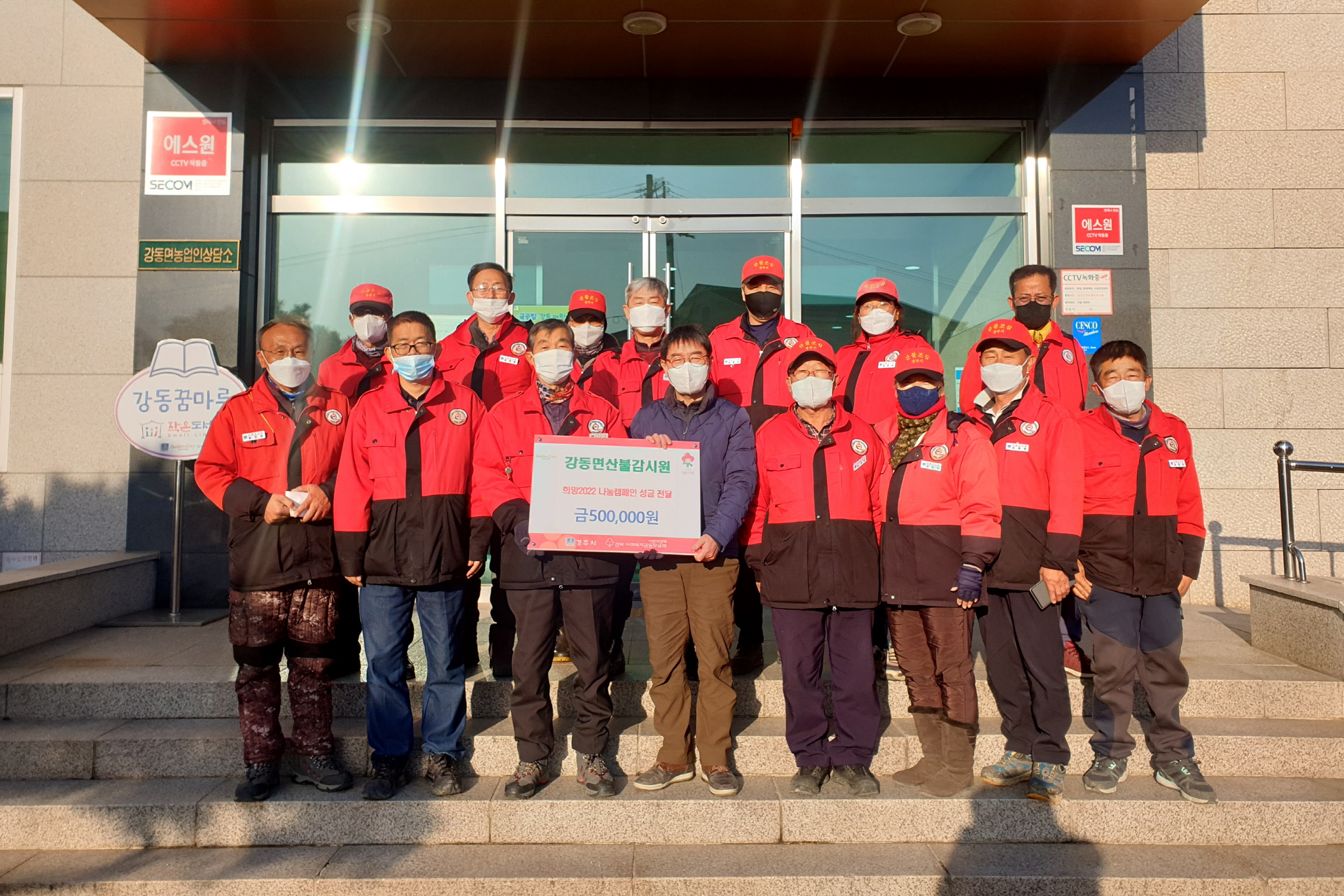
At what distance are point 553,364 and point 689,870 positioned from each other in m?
2.30

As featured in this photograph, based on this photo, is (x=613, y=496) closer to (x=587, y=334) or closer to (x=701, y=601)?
(x=701, y=601)

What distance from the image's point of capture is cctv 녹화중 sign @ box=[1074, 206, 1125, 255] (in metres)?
6.61

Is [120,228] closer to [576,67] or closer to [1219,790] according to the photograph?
[576,67]

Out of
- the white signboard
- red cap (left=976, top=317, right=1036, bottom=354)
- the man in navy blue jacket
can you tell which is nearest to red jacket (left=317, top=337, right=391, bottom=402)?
the white signboard

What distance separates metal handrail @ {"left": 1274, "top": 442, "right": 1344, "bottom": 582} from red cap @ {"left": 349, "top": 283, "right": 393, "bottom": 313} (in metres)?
5.60

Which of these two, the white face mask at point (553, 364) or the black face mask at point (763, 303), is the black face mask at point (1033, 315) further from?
the white face mask at point (553, 364)

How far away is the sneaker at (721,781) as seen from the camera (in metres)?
3.63

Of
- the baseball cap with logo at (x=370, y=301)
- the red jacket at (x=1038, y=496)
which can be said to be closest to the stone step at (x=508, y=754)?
the red jacket at (x=1038, y=496)

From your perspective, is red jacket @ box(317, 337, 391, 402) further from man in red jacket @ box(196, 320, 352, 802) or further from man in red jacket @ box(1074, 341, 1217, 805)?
man in red jacket @ box(1074, 341, 1217, 805)

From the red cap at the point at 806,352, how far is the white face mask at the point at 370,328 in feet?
7.70

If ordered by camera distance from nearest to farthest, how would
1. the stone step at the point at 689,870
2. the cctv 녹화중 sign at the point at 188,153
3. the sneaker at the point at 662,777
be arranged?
the stone step at the point at 689,870, the sneaker at the point at 662,777, the cctv 녹화중 sign at the point at 188,153

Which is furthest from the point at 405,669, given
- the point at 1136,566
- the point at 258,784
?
the point at 1136,566

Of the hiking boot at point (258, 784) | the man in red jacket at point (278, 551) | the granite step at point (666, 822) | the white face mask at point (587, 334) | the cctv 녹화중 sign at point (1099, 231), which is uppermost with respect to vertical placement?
the cctv 녹화중 sign at point (1099, 231)

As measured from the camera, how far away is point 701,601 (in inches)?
147
